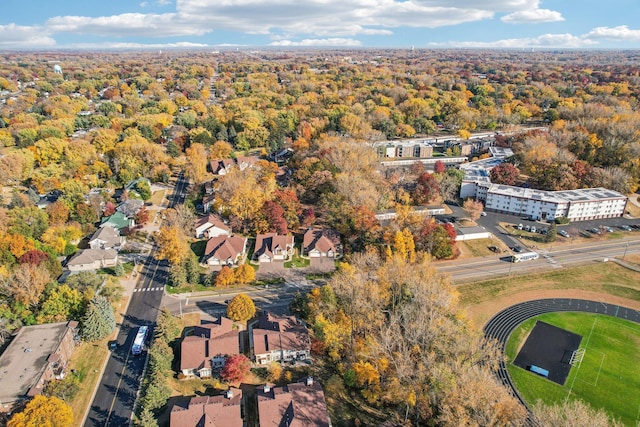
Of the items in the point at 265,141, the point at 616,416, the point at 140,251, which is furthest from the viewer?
the point at 265,141

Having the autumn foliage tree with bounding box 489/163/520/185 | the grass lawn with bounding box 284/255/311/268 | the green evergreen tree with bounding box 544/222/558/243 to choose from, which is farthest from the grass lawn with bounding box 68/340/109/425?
the autumn foliage tree with bounding box 489/163/520/185

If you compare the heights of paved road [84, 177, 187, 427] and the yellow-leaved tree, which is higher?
the yellow-leaved tree

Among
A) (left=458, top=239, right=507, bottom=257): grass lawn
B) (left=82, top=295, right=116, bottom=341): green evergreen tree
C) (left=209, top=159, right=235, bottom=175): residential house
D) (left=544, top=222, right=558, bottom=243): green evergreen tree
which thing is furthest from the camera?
(left=209, top=159, right=235, bottom=175): residential house

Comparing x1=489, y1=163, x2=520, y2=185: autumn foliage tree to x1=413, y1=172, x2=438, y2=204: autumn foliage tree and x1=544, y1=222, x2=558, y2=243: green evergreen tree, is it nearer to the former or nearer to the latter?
x1=413, y1=172, x2=438, y2=204: autumn foliage tree

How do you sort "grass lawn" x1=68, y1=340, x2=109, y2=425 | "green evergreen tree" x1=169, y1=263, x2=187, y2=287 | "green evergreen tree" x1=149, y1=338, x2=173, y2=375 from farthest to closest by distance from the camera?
"green evergreen tree" x1=169, y1=263, x2=187, y2=287, "green evergreen tree" x1=149, y1=338, x2=173, y2=375, "grass lawn" x1=68, y1=340, x2=109, y2=425

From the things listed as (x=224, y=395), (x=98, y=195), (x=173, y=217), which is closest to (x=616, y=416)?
(x=224, y=395)

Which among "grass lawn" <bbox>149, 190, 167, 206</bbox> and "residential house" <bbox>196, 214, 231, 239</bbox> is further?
"grass lawn" <bbox>149, 190, 167, 206</bbox>

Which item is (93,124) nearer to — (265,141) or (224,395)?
(265,141)
